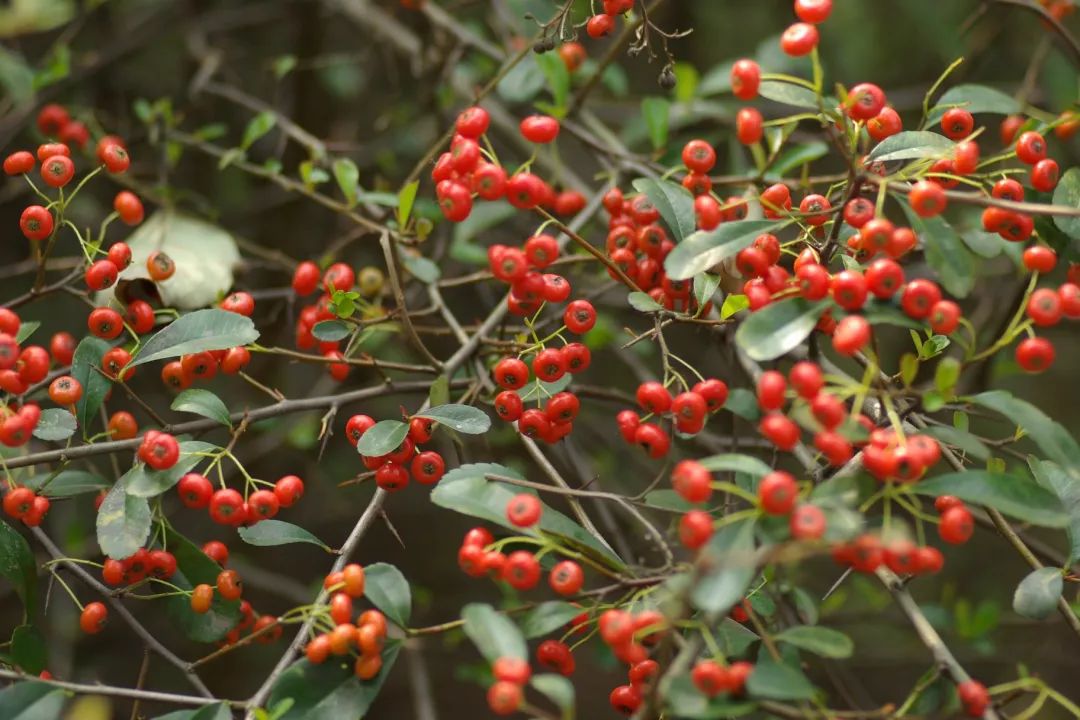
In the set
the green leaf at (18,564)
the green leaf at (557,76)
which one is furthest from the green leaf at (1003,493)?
the green leaf at (18,564)

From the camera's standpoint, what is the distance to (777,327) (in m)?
1.08

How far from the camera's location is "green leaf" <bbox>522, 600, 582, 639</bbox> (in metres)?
1.10

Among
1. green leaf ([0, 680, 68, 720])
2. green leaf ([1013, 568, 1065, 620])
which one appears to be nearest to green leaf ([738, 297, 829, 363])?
green leaf ([1013, 568, 1065, 620])

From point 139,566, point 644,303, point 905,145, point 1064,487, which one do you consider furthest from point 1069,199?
point 139,566

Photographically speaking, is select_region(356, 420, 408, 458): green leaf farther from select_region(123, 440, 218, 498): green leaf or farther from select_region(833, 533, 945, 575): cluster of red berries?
select_region(833, 533, 945, 575): cluster of red berries

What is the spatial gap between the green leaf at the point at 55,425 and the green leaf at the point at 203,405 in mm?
151

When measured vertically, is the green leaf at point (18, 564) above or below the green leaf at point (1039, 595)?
below

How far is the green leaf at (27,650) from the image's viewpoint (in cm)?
125

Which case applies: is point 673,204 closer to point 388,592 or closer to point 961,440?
point 961,440

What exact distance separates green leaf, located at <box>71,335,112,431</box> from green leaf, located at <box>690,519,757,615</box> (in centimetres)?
94

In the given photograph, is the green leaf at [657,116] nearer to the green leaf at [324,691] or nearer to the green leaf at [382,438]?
the green leaf at [382,438]

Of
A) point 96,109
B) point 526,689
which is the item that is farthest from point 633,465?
point 96,109

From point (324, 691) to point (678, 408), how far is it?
0.55m

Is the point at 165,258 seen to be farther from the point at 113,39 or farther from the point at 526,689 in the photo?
the point at 526,689
